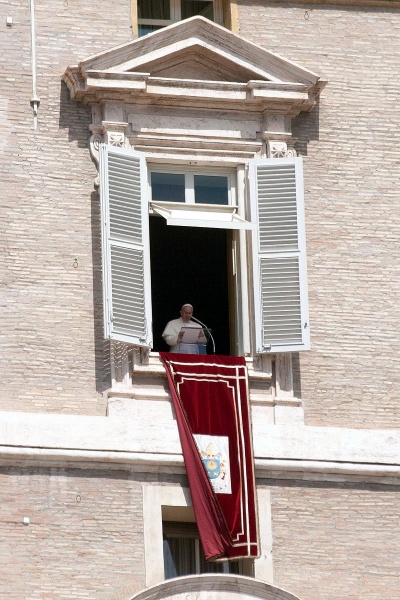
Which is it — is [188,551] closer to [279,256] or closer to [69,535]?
[69,535]

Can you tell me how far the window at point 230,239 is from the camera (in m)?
34.2

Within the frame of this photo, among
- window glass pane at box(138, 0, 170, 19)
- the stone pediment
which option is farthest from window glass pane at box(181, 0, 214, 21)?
the stone pediment

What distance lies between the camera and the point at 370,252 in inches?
1387

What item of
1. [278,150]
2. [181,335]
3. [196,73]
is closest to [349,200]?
[278,150]

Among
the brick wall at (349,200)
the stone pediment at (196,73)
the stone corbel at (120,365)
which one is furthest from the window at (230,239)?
the stone pediment at (196,73)

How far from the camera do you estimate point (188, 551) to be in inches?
1336

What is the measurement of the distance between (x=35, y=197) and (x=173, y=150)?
1.69 meters

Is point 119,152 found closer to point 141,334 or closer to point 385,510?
point 141,334

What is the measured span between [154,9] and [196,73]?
130cm

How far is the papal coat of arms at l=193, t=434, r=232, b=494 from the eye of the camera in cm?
3359

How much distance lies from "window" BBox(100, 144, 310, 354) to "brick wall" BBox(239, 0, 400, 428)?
33 centimetres

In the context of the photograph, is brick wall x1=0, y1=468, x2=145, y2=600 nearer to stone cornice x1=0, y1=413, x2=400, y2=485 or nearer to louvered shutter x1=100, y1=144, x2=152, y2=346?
stone cornice x1=0, y1=413, x2=400, y2=485

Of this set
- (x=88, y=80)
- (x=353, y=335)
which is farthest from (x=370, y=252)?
(x=88, y=80)

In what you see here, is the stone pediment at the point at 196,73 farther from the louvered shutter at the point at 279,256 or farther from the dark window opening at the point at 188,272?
the dark window opening at the point at 188,272
